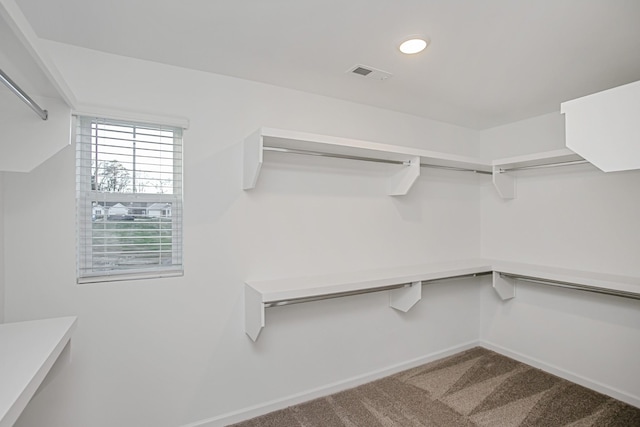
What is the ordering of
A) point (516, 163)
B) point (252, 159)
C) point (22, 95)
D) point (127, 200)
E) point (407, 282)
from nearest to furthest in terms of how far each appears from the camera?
point (22, 95)
point (127, 200)
point (252, 159)
point (407, 282)
point (516, 163)

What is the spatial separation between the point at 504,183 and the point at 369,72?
175 cm

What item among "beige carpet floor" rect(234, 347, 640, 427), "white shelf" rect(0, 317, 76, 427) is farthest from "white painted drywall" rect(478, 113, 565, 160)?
"white shelf" rect(0, 317, 76, 427)

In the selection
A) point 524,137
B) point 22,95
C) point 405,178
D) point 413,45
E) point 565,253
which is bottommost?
point 565,253

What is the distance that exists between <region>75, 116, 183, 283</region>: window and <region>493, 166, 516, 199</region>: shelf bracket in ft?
8.40

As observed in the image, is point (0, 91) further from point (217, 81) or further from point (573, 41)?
point (573, 41)

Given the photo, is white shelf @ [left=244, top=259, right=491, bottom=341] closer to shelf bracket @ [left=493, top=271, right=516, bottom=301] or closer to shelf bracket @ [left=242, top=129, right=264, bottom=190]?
shelf bracket @ [left=493, top=271, right=516, bottom=301]

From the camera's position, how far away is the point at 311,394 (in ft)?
7.76

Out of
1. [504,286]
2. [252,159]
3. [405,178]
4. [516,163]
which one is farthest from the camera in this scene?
[504,286]

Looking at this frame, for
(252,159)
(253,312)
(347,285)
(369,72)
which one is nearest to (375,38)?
(369,72)

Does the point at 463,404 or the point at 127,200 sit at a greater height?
the point at 127,200

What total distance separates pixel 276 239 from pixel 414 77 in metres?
1.39

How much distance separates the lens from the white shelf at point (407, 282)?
198 cm

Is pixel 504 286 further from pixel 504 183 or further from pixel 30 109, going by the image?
pixel 30 109

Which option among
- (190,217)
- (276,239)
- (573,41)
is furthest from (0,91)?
(573,41)
